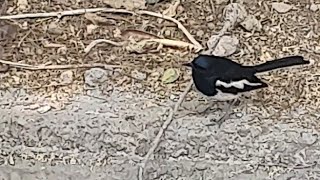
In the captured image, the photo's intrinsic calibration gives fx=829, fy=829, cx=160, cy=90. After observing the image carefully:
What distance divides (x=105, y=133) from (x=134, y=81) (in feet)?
1.14

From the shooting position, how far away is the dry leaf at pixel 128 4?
12.9 feet

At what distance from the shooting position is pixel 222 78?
323 centimetres

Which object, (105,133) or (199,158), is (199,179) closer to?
(199,158)

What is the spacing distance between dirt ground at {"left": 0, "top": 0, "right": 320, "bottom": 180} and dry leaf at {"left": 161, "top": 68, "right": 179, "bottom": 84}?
2cm

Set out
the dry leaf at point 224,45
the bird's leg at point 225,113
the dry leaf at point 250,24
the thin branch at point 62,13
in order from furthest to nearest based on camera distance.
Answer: the thin branch at point 62,13 → the dry leaf at point 250,24 → the dry leaf at point 224,45 → the bird's leg at point 225,113

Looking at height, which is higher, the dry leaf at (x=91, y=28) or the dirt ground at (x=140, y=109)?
the dry leaf at (x=91, y=28)

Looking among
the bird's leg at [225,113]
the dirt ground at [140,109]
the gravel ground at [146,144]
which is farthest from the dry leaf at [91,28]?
the bird's leg at [225,113]

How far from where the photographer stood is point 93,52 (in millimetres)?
3660

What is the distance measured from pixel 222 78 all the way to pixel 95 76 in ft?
1.83

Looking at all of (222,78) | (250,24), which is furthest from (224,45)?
(222,78)

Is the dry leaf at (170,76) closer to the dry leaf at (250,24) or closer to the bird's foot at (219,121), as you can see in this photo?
the bird's foot at (219,121)

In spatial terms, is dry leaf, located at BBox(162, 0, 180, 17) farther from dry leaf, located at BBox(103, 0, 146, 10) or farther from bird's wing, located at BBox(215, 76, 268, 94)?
bird's wing, located at BBox(215, 76, 268, 94)

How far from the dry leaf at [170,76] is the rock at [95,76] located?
9.6 inches

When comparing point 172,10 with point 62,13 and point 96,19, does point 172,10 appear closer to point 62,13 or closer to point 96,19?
point 96,19
